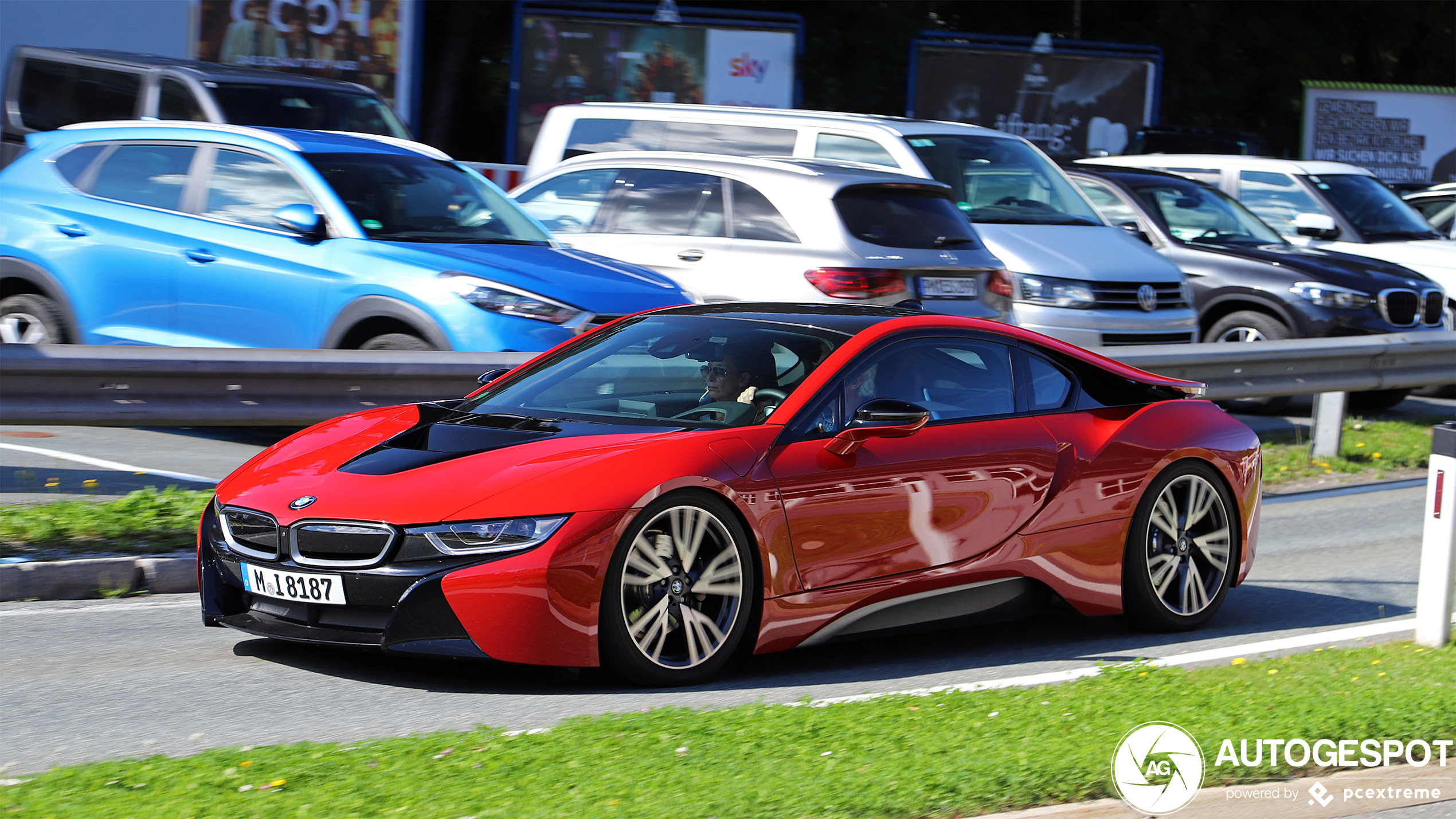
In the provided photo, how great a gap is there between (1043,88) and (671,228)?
→ 52.6 ft

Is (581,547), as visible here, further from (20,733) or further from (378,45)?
(378,45)

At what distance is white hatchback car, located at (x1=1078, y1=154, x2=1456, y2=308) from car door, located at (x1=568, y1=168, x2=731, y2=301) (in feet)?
20.1

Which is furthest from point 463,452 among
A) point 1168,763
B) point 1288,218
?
point 1288,218

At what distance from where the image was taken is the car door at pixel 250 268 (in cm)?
980

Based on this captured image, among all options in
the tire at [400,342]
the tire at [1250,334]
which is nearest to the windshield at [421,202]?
the tire at [400,342]

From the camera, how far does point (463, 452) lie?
567 centimetres

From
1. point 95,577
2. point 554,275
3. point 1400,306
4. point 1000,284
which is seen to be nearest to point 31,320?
point 554,275

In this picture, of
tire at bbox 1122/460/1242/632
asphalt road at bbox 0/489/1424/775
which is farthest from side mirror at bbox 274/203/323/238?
tire at bbox 1122/460/1242/632

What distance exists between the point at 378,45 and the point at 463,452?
16.7m

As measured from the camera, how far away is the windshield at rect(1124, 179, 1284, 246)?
1520cm

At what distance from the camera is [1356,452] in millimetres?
12484

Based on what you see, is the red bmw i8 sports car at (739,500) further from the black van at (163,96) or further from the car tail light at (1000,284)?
the black van at (163,96)

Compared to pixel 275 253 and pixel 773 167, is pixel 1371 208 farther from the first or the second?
pixel 275 253

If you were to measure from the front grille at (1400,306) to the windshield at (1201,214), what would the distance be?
47.5 inches
